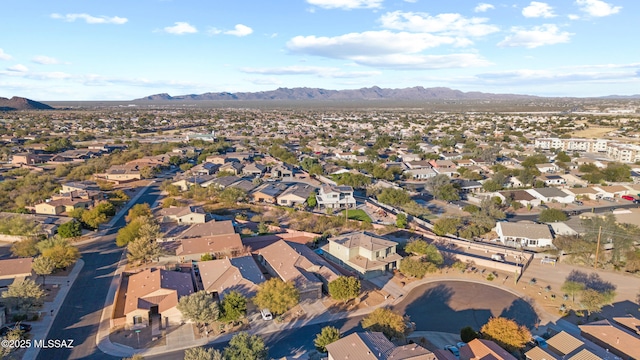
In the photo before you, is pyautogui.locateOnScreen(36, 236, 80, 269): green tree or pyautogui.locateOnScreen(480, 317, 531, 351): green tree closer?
pyautogui.locateOnScreen(480, 317, 531, 351): green tree

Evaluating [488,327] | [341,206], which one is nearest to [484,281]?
[488,327]

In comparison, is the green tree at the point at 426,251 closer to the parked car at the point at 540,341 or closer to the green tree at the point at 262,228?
the parked car at the point at 540,341

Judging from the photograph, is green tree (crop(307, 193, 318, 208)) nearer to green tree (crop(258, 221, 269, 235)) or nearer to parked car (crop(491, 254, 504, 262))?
green tree (crop(258, 221, 269, 235))

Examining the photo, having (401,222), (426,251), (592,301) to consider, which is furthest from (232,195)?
(592,301)

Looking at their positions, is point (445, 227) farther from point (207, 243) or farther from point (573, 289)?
point (207, 243)

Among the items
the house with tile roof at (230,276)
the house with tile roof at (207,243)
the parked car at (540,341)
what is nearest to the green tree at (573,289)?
the parked car at (540,341)

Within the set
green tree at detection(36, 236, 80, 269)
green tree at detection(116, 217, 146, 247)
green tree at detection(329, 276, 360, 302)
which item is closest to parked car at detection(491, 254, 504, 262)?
green tree at detection(329, 276, 360, 302)
